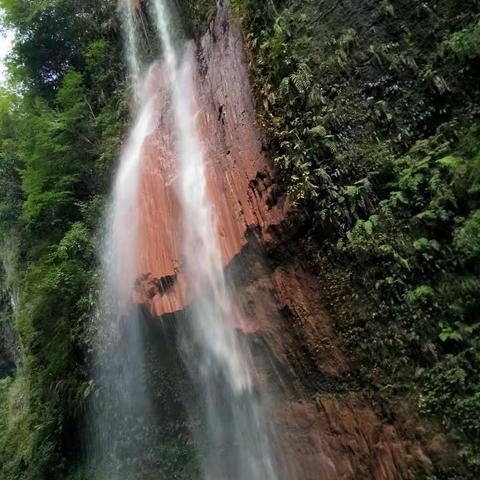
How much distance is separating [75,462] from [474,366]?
9991mm

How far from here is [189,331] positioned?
8.67 m

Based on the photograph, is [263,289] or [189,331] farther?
[189,331]

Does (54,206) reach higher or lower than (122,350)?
higher

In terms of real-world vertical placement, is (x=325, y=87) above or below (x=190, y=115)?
below

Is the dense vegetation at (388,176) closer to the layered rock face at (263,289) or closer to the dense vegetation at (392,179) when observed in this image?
the dense vegetation at (392,179)

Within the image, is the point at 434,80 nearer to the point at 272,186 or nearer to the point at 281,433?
the point at 272,186

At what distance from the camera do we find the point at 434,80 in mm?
5992

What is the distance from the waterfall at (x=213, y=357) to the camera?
752 cm

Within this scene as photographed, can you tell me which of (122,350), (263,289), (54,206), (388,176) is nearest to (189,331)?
(263,289)

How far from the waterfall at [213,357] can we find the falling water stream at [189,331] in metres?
0.02

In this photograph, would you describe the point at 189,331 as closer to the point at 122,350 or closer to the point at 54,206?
the point at 122,350

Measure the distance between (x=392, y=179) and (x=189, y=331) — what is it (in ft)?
15.5

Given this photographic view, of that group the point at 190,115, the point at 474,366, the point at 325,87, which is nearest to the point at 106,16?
the point at 190,115

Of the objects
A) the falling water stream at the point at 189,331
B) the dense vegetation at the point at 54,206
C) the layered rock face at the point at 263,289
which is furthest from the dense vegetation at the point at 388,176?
the dense vegetation at the point at 54,206
